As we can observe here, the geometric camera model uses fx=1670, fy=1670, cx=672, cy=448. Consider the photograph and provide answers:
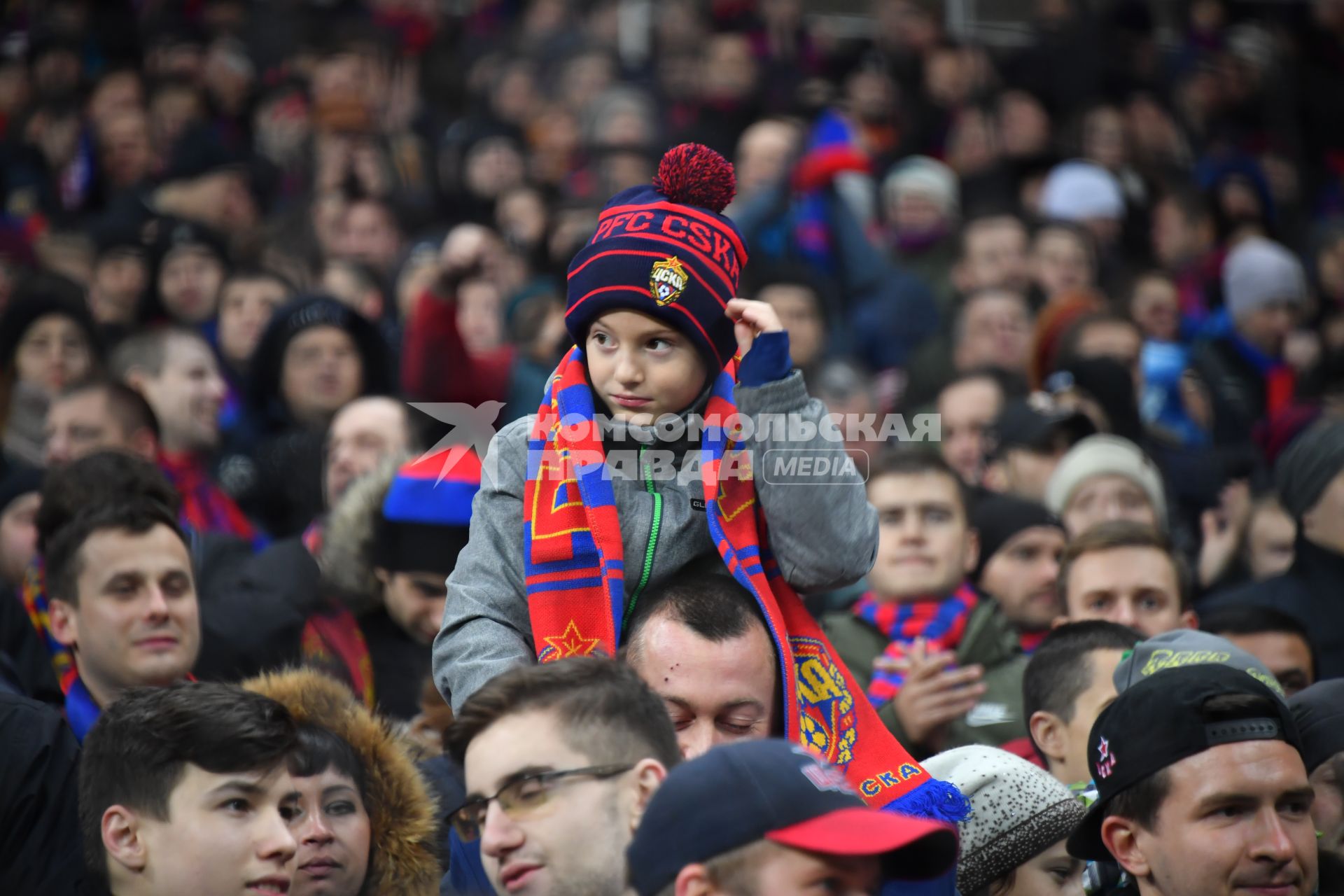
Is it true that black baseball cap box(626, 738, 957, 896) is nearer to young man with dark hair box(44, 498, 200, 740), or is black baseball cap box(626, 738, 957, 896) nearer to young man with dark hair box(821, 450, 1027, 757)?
young man with dark hair box(821, 450, 1027, 757)

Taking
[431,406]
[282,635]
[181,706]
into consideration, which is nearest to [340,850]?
[181,706]

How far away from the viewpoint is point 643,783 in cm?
307

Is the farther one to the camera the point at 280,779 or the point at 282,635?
the point at 282,635

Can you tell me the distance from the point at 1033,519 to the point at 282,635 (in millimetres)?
2890

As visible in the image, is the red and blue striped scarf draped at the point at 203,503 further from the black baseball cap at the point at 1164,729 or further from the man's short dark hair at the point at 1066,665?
the black baseball cap at the point at 1164,729

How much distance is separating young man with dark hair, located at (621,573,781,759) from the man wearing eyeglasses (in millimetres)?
332

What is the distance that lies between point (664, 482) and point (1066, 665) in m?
1.67

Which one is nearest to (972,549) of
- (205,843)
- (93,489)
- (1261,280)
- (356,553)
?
(356,553)

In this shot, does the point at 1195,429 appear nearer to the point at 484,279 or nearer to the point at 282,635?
the point at 484,279

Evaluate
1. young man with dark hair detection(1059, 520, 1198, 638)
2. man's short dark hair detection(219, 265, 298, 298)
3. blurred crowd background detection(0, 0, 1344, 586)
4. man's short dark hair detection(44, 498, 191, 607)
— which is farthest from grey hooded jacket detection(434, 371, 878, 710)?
man's short dark hair detection(219, 265, 298, 298)

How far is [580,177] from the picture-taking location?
37.6 ft

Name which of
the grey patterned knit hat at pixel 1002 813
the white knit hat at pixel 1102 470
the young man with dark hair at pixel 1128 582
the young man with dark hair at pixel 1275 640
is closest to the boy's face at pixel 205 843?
the grey patterned knit hat at pixel 1002 813

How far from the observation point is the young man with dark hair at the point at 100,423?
266 inches

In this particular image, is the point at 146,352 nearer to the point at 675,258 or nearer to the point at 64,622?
the point at 64,622
